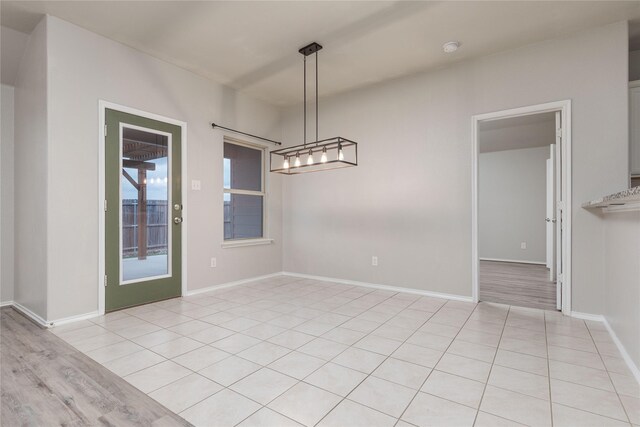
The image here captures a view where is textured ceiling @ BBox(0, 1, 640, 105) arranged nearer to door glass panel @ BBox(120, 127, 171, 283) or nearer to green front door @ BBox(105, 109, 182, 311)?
green front door @ BBox(105, 109, 182, 311)

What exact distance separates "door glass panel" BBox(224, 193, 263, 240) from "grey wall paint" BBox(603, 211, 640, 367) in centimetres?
419

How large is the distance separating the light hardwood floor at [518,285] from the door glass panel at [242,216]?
10.9ft

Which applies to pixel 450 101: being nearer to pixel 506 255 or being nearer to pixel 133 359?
pixel 133 359

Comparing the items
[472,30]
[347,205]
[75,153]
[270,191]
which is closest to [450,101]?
[472,30]

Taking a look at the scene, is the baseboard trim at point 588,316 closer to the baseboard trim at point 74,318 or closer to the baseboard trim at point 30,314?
the baseboard trim at point 74,318

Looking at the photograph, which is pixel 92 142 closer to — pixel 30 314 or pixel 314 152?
pixel 30 314

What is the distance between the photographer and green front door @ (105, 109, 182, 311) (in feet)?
10.9

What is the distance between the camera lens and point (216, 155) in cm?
439

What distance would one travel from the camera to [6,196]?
3.74 m

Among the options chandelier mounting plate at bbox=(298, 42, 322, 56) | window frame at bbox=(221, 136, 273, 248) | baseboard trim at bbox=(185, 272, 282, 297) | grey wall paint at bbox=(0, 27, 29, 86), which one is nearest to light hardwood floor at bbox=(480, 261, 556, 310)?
baseboard trim at bbox=(185, 272, 282, 297)

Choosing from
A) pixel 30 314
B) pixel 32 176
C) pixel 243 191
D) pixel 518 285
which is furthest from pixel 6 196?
pixel 518 285

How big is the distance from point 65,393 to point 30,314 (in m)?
1.98

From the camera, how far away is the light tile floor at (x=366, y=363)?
5.47 feet

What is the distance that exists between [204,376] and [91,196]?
2230 millimetres
